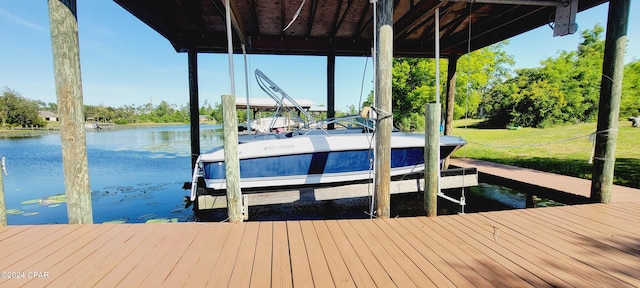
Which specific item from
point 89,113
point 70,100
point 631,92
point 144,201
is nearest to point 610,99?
point 70,100

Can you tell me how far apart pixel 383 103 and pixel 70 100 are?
3.13 meters

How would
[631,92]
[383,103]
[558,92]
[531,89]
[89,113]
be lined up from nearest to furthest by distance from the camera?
[383,103] < [631,92] < [558,92] < [531,89] < [89,113]

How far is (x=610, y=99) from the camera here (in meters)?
3.10

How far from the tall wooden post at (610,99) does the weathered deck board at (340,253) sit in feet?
1.59

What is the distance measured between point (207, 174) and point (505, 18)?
5.70 m

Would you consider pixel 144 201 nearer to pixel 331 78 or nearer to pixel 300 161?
pixel 300 161

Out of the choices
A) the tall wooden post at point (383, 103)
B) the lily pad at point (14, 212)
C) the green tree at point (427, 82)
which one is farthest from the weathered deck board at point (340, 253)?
the green tree at point (427, 82)

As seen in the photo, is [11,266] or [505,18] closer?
[11,266]

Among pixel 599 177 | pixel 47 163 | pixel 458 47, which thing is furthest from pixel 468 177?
pixel 47 163

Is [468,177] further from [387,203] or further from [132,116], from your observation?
[132,116]

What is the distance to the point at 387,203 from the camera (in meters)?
2.94

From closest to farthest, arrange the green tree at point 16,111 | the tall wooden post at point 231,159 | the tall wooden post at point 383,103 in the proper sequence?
the tall wooden post at point 231,159 → the tall wooden post at point 383,103 → the green tree at point 16,111

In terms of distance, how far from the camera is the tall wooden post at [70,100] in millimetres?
2418

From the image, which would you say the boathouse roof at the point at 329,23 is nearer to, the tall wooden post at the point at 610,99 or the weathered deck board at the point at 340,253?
the tall wooden post at the point at 610,99
